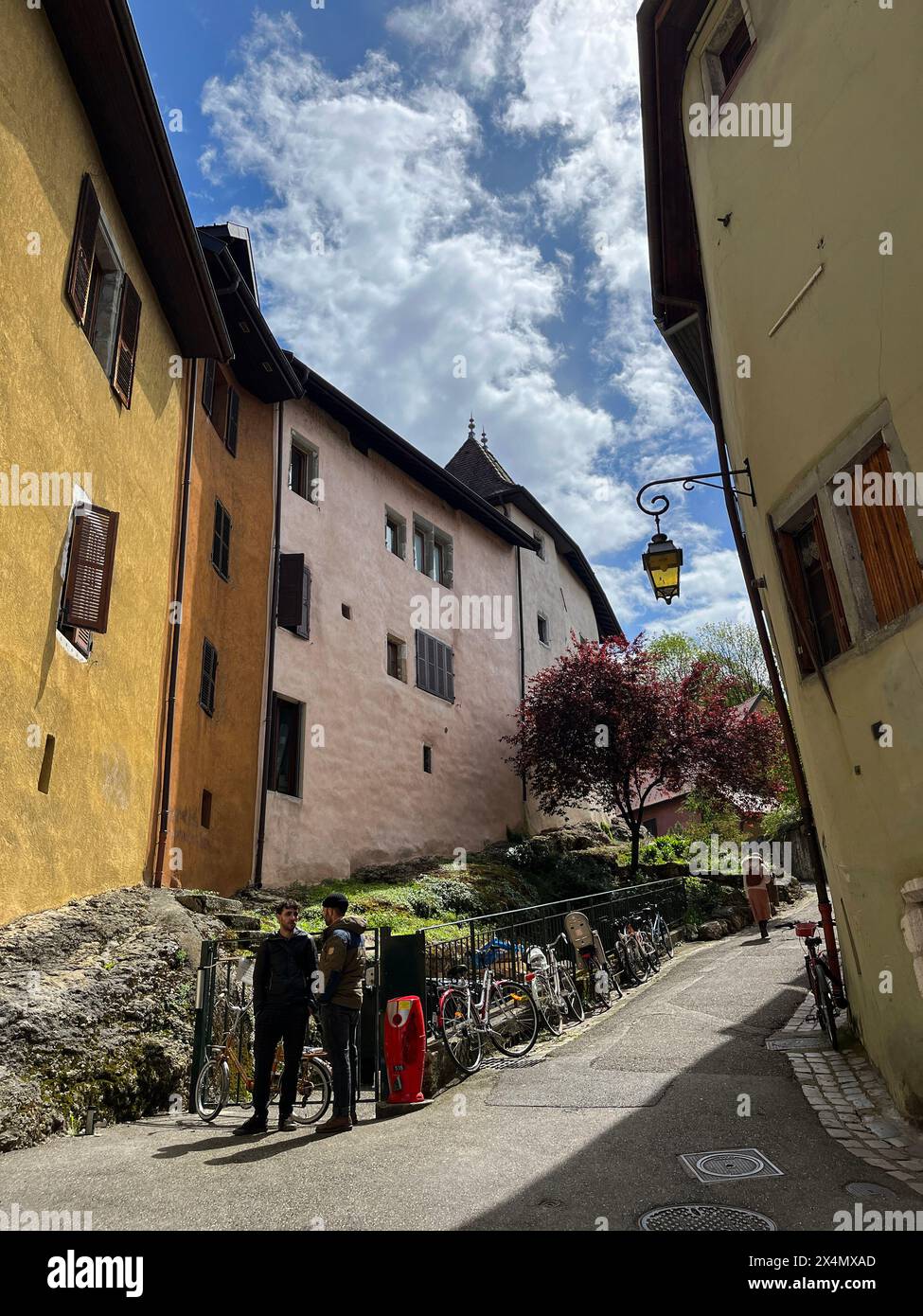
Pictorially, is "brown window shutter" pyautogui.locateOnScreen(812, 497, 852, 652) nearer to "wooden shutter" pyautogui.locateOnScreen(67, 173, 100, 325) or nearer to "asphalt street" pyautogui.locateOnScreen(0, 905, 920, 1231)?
"asphalt street" pyautogui.locateOnScreen(0, 905, 920, 1231)

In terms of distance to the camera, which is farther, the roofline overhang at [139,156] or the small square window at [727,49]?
the small square window at [727,49]

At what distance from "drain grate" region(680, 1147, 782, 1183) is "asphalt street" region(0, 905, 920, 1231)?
0.06 m

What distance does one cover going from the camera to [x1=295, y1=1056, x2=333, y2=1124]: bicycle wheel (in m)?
7.63

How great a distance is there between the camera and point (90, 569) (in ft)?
30.2

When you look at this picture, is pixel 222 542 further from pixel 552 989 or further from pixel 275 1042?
pixel 275 1042

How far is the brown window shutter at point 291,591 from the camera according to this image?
55.9 ft

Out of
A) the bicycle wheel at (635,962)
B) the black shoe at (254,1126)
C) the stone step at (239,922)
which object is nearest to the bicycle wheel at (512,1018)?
the stone step at (239,922)

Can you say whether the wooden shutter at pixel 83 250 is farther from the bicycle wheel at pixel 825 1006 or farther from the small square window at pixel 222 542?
the bicycle wheel at pixel 825 1006

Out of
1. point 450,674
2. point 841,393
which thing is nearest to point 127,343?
point 841,393

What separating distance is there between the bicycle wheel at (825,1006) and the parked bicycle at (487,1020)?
303 centimetres

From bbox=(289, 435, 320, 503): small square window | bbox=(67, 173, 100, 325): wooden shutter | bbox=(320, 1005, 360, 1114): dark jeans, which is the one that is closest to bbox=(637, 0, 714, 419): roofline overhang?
bbox=(67, 173, 100, 325): wooden shutter

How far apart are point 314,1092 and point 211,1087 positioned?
1.05m

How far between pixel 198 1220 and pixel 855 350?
23.6 ft

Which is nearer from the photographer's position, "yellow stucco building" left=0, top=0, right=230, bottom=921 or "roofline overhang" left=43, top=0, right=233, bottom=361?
"yellow stucco building" left=0, top=0, right=230, bottom=921
